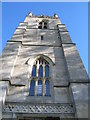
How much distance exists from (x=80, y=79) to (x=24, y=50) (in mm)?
5952

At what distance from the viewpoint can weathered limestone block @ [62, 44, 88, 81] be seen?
9859mm

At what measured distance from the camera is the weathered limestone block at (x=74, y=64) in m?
9.86

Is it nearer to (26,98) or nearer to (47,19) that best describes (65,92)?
(26,98)

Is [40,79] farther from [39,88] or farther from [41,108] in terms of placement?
[41,108]

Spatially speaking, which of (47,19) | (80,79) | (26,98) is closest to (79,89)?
(80,79)

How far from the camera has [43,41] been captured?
51.6 ft

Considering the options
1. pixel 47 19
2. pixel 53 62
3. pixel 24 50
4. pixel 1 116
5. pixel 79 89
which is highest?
pixel 47 19

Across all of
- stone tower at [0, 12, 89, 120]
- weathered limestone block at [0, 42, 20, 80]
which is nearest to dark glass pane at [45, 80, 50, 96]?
stone tower at [0, 12, 89, 120]

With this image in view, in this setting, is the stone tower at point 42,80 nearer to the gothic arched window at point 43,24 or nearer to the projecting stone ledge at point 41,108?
the projecting stone ledge at point 41,108

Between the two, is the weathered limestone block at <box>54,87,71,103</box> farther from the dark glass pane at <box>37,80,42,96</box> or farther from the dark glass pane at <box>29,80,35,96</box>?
the dark glass pane at <box>29,80,35,96</box>

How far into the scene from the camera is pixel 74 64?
11094mm

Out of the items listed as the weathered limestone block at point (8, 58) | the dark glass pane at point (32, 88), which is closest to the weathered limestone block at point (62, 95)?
the dark glass pane at point (32, 88)

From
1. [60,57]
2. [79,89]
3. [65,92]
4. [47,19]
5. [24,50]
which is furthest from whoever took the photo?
[47,19]

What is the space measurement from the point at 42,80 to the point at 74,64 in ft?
8.00
